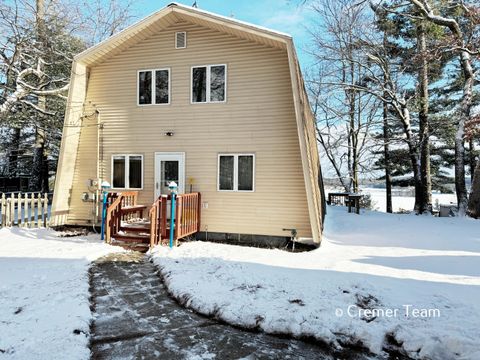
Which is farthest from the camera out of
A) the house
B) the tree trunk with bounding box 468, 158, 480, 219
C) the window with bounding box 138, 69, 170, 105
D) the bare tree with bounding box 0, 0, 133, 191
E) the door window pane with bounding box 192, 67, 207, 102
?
the tree trunk with bounding box 468, 158, 480, 219

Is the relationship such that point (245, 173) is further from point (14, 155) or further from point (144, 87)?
point (14, 155)

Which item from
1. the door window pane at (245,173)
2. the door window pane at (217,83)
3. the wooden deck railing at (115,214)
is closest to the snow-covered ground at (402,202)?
the door window pane at (245,173)

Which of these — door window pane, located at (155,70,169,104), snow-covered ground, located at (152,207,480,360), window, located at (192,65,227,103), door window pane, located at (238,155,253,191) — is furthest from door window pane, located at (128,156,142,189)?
door window pane, located at (238,155,253,191)

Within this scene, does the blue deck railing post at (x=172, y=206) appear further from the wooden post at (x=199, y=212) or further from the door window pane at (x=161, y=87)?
the door window pane at (x=161, y=87)

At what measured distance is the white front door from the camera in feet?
28.2

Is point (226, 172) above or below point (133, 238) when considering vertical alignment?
above

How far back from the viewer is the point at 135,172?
8.96m

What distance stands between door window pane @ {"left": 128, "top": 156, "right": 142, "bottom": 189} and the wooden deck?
1.63 ft

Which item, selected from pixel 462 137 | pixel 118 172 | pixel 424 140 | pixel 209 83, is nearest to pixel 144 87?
pixel 209 83

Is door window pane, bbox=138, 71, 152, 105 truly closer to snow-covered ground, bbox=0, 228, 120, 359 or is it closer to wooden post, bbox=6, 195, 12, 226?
snow-covered ground, bbox=0, 228, 120, 359

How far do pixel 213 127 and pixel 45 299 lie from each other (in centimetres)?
560

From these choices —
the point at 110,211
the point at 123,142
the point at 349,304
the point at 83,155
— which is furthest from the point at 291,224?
the point at 83,155

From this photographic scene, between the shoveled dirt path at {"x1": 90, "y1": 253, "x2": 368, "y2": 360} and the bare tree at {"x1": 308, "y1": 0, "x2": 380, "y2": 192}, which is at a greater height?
the bare tree at {"x1": 308, "y1": 0, "x2": 380, "y2": 192}

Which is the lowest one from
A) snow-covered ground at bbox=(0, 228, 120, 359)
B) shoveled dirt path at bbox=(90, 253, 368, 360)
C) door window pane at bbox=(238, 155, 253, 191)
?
shoveled dirt path at bbox=(90, 253, 368, 360)
